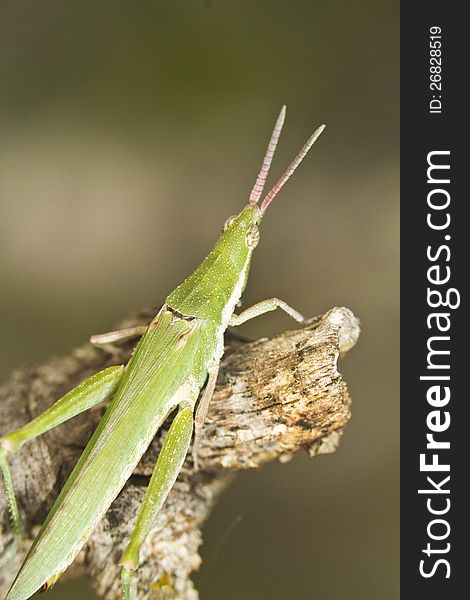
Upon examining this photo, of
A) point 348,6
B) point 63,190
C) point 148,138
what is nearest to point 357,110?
point 348,6

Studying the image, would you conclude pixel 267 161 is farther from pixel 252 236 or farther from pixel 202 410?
pixel 202 410

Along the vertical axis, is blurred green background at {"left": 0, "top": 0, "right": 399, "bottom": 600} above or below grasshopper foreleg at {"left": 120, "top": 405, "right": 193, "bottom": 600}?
above

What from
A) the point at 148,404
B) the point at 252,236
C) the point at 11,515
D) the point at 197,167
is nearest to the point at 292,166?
the point at 252,236

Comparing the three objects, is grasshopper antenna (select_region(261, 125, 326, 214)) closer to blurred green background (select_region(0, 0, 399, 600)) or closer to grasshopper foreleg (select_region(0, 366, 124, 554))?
blurred green background (select_region(0, 0, 399, 600))

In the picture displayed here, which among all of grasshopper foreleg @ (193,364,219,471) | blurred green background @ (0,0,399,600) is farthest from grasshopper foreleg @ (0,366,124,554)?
blurred green background @ (0,0,399,600)

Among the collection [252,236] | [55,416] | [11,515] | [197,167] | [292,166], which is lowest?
[11,515]

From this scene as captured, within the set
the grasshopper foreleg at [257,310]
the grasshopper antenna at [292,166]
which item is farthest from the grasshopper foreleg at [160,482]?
the grasshopper antenna at [292,166]
